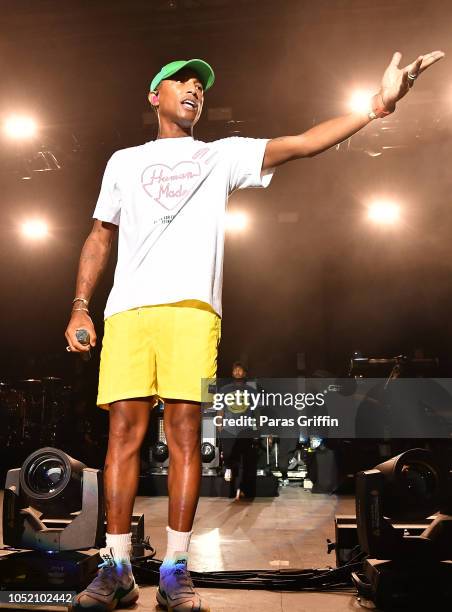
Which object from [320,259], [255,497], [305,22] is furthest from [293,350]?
[305,22]

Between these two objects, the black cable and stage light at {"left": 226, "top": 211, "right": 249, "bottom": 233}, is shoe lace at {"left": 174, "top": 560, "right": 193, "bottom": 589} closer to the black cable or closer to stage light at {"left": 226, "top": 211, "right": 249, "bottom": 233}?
the black cable

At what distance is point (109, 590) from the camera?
4.83ft

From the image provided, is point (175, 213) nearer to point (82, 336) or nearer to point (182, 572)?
point (82, 336)

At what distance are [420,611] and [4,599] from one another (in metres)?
1.23

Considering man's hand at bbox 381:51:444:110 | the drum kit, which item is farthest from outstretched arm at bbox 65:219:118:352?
the drum kit

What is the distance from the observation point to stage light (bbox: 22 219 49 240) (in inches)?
310

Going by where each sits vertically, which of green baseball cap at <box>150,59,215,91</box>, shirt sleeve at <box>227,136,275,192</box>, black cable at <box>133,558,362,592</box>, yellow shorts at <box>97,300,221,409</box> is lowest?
black cable at <box>133,558,362,592</box>

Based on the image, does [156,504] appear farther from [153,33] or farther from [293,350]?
[293,350]

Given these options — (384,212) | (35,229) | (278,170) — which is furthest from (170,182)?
(35,229)

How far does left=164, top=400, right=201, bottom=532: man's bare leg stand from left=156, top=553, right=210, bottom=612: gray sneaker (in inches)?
3.9

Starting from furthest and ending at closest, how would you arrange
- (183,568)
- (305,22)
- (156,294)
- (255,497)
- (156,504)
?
(255,497)
(156,504)
(305,22)
(156,294)
(183,568)

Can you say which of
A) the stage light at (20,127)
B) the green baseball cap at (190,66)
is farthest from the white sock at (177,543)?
the stage light at (20,127)

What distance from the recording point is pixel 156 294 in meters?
1.64

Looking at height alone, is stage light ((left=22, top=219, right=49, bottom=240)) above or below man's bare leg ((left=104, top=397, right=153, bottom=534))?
above
